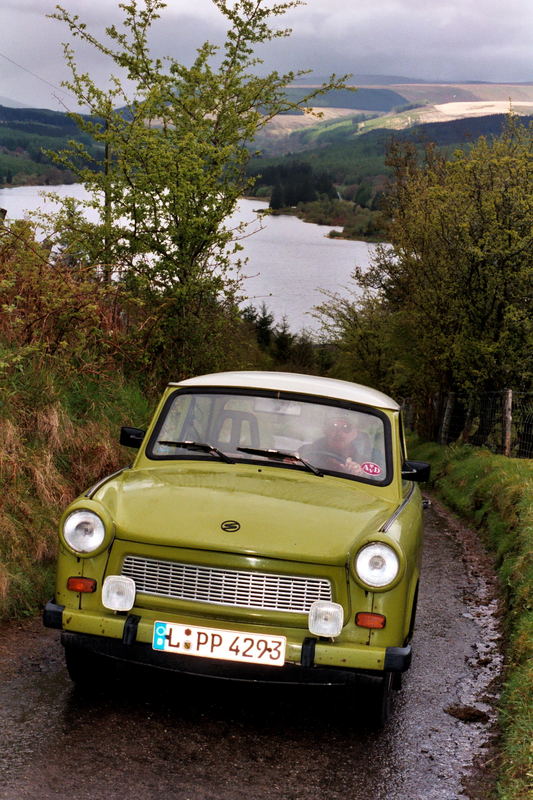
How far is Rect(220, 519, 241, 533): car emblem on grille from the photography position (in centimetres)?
445

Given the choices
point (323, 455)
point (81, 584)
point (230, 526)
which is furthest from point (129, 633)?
point (323, 455)

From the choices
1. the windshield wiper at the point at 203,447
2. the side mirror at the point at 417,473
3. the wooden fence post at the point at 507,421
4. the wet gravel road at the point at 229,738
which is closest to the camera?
the wet gravel road at the point at 229,738

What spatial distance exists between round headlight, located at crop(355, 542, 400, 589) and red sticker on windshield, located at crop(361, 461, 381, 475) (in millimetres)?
1130

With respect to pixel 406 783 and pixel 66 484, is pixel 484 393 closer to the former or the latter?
pixel 66 484

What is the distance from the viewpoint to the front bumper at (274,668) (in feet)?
14.0

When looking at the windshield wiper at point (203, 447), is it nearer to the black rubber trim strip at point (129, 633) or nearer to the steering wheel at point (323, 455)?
the steering wheel at point (323, 455)

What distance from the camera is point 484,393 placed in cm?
2008

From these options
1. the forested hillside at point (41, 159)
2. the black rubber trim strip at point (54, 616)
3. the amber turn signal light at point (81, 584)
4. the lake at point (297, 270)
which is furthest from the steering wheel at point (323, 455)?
the lake at point (297, 270)

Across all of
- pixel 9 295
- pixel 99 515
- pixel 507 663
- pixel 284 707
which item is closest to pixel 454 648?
pixel 507 663

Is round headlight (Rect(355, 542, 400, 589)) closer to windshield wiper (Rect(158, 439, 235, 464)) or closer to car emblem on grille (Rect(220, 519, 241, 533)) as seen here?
car emblem on grille (Rect(220, 519, 241, 533))

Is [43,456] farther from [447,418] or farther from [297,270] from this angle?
[297,270]

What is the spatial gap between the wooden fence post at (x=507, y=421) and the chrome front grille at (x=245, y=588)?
12.3 meters

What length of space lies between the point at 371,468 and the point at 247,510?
1177 mm

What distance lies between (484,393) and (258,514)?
16243mm
